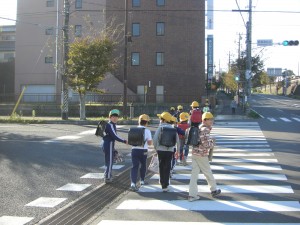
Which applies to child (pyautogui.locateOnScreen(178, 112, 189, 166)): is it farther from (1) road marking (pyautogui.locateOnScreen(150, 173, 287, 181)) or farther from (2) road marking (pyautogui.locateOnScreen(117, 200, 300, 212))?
(2) road marking (pyautogui.locateOnScreen(117, 200, 300, 212))

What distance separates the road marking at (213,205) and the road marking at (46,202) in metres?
1.17

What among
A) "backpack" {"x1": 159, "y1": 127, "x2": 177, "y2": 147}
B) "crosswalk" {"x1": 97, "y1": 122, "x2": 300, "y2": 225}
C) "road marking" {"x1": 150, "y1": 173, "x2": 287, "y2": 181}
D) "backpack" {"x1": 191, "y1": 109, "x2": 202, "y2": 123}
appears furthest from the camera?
"backpack" {"x1": 191, "y1": 109, "x2": 202, "y2": 123}

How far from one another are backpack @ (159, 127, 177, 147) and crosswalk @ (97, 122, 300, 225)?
1041 mm

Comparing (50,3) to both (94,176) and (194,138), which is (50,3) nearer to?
(94,176)

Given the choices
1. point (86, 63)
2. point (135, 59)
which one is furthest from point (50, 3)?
point (86, 63)

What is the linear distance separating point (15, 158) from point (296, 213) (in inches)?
355

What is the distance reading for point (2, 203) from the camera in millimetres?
7375

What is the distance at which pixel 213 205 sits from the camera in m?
7.21

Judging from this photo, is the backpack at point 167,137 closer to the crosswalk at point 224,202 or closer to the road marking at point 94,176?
the crosswalk at point 224,202

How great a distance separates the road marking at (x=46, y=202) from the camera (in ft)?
23.7

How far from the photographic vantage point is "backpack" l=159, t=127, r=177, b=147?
26.5 feet

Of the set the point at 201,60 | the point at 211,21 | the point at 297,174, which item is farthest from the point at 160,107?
the point at 211,21

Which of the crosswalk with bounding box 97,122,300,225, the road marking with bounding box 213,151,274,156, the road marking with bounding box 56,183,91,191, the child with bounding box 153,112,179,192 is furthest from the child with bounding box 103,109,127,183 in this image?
the road marking with bounding box 213,151,274,156

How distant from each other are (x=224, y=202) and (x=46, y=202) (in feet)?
10.7
